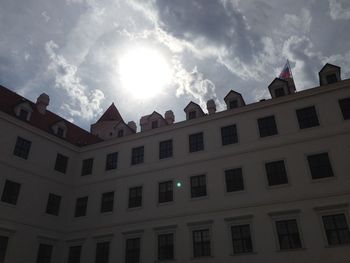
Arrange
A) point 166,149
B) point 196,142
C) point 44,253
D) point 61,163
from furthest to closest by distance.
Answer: point 61,163 → point 166,149 → point 196,142 → point 44,253

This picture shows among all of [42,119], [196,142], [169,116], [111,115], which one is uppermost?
[111,115]

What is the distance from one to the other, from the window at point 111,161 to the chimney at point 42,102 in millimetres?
8979

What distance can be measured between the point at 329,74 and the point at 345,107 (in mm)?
3353

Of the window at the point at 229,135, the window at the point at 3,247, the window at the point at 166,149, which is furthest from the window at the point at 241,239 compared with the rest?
the window at the point at 3,247

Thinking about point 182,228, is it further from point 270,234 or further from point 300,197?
point 300,197

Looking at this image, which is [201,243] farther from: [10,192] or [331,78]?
[331,78]

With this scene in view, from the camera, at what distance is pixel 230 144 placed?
27.0m

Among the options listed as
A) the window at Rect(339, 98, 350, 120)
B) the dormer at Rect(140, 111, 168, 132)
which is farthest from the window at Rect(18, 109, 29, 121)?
the window at Rect(339, 98, 350, 120)

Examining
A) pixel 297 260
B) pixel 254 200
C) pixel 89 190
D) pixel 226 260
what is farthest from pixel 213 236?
pixel 89 190

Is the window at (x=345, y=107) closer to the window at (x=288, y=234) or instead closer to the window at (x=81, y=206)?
the window at (x=288, y=234)

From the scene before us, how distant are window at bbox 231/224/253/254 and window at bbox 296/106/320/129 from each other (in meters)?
8.68

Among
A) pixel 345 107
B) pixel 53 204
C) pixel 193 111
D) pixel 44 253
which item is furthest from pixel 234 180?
pixel 44 253

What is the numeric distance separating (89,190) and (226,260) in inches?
594

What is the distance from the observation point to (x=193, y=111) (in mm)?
31250
